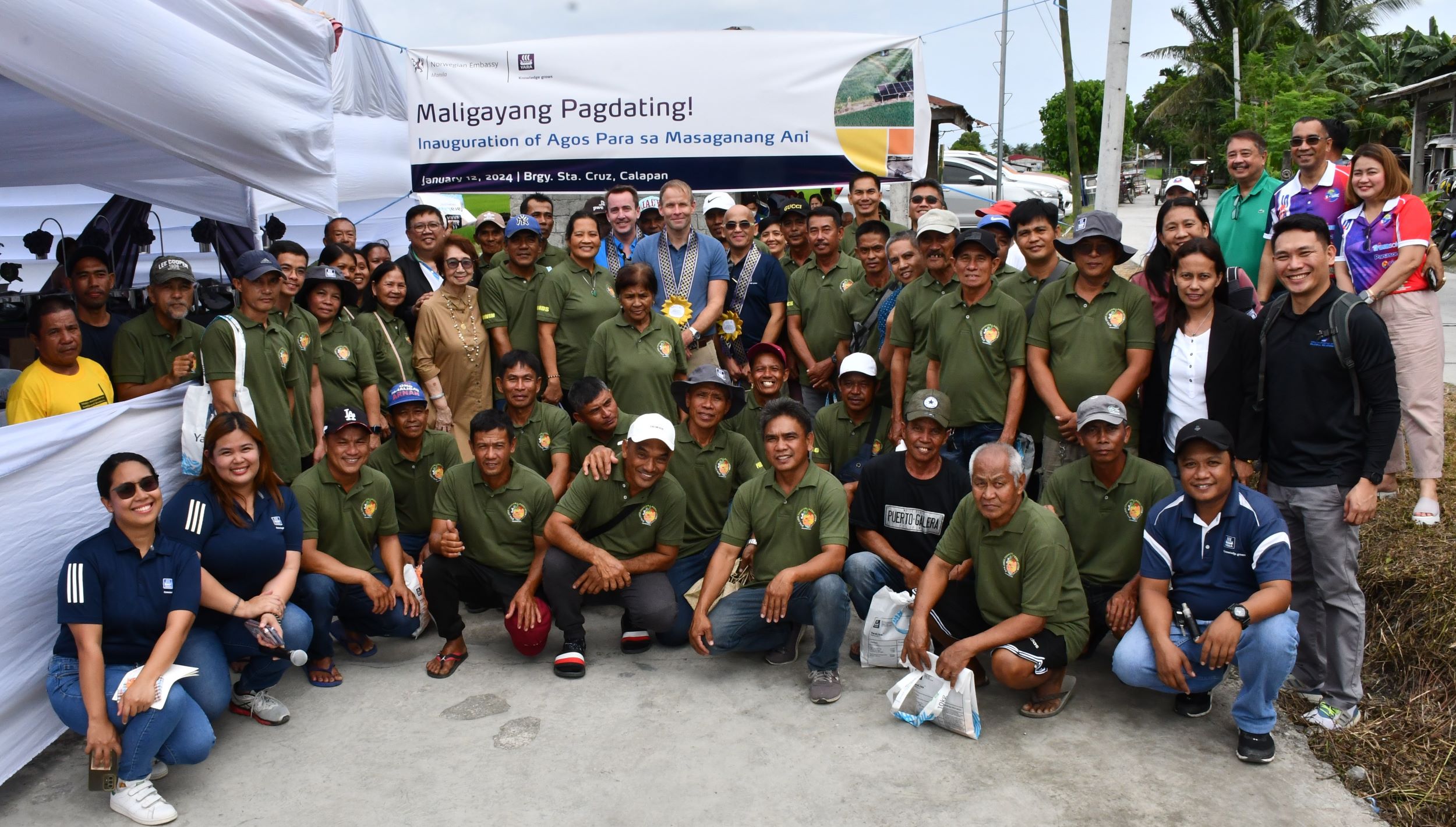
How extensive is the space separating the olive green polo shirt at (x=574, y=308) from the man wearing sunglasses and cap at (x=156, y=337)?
1.83 metres

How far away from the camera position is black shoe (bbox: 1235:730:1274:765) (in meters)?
3.75

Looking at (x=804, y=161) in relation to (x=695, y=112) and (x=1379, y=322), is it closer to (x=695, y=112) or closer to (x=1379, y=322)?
(x=695, y=112)

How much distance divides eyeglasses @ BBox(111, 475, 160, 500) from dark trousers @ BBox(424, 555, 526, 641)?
1.35 meters

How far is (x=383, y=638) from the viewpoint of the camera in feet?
17.0

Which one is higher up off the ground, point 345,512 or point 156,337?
point 156,337

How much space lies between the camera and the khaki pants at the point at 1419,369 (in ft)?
15.3

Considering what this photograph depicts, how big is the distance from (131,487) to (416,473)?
5.37 ft

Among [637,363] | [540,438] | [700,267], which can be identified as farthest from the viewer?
[700,267]

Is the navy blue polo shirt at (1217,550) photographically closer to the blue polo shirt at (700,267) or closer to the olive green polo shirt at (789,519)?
the olive green polo shirt at (789,519)

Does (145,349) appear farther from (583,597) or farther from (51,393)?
(583,597)

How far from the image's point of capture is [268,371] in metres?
4.89

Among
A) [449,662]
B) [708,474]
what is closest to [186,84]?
[449,662]

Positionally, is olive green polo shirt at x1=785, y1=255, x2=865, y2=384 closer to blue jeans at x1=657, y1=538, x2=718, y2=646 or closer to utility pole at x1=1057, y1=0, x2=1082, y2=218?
blue jeans at x1=657, y1=538, x2=718, y2=646

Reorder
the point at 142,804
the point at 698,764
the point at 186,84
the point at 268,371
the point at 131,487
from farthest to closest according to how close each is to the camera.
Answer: the point at 268,371
the point at 186,84
the point at 698,764
the point at 131,487
the point at 142,804
